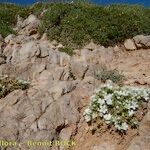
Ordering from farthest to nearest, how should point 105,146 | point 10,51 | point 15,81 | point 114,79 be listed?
point 10,51 → point 114,79 → point 15,81 → point 105,146

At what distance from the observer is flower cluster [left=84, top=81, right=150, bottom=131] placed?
36.6 ft

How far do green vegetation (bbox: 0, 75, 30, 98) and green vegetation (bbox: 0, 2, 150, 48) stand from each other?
188 inches

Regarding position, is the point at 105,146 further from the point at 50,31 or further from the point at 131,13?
the point at 131,13

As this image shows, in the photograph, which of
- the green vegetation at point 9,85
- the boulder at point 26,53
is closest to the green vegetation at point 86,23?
the boulder at point 26,53

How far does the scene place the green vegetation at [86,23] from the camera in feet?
58.3

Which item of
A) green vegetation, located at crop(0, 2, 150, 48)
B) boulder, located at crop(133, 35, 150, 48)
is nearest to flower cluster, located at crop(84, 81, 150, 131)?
boulder, located at crop(133, 35, 150, 48)

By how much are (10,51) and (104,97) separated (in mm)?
5783

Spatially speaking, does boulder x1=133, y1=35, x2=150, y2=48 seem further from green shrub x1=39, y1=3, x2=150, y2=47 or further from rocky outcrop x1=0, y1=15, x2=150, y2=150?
green shrub x1=39, y1=3, x2=150, y2=47

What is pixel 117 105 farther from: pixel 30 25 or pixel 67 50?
pixel 30 25

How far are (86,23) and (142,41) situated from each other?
2.73 metres

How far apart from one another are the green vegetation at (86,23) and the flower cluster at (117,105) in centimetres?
595

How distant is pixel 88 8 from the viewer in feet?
62.8

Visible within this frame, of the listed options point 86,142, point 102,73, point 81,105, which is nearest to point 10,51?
point 102,73

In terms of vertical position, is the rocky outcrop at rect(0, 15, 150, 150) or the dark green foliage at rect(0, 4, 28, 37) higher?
the dark green foliage at rect(0, 4, 28, 37)
